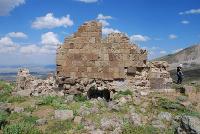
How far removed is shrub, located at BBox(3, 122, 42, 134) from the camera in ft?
42.2

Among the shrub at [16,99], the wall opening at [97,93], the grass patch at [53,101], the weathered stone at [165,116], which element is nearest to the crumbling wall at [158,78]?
the wall opening at [97,93]

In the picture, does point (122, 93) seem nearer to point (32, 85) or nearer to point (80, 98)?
point (80, 98)

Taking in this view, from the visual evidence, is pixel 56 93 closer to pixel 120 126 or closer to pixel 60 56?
pixel 60 56

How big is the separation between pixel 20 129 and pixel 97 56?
570 centimetres

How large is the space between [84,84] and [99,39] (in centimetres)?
222

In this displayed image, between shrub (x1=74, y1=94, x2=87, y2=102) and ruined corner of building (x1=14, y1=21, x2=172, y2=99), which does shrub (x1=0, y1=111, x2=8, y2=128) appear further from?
ruined corner of building (x1=14, y1=21, x2=172, y2=99)

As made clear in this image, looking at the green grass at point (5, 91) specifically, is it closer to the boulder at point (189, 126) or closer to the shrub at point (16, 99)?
the shrub at point (16, 99)

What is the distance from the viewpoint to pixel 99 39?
56.6 ft

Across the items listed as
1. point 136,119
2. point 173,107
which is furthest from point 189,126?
point 173,107

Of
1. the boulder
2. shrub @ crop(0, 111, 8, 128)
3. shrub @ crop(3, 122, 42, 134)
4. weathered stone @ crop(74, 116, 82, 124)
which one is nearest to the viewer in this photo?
the boulder

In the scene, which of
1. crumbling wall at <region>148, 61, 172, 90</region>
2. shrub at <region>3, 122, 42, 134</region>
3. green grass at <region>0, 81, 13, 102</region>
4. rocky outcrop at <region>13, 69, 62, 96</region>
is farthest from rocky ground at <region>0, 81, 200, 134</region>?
rocky outcrop at <region>13, 69, 62, 96</region>

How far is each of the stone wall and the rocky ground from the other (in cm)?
116

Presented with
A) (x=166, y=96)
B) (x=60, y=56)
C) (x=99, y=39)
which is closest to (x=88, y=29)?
(x=99, y=39)

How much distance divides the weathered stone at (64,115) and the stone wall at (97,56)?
331 centimetres
